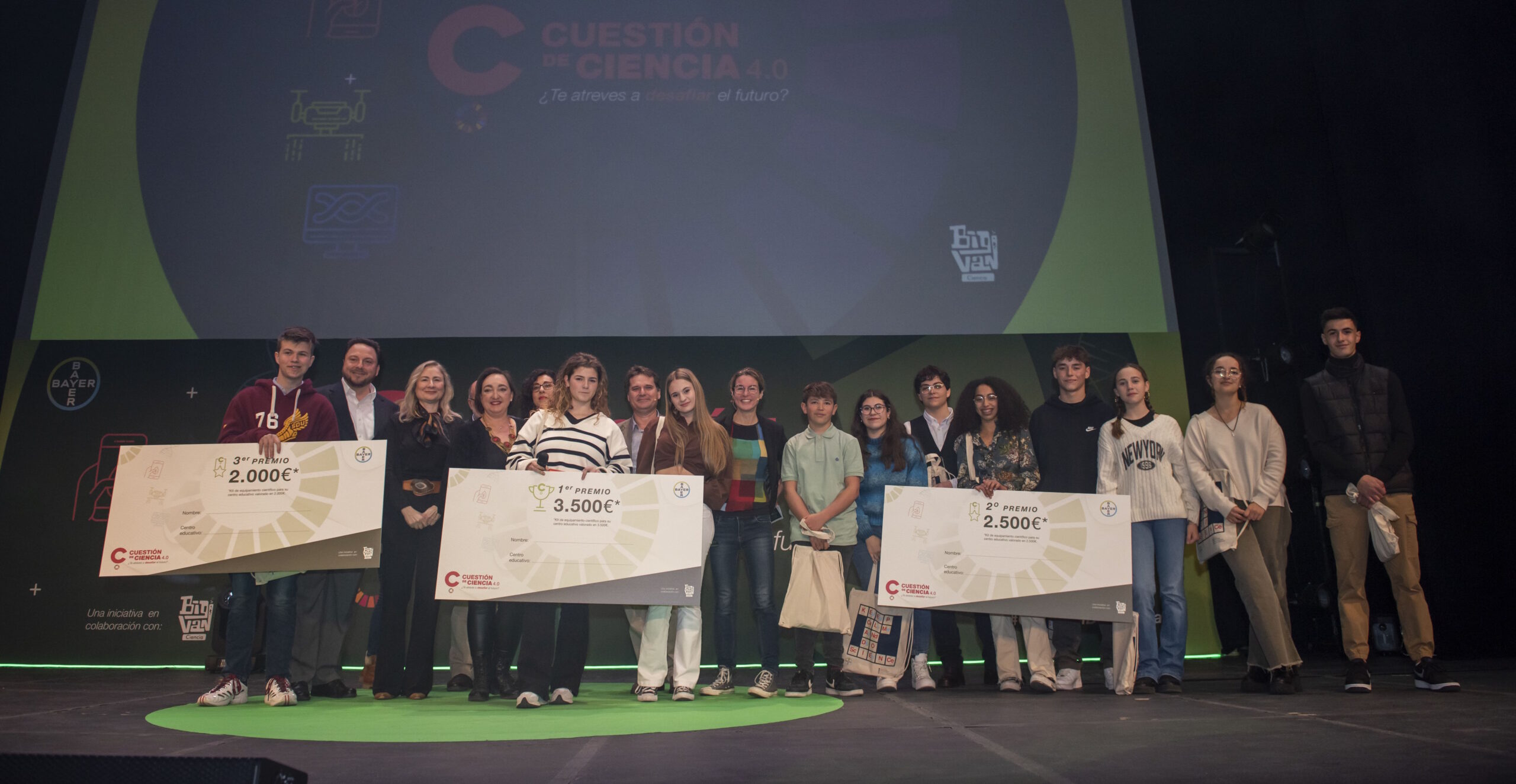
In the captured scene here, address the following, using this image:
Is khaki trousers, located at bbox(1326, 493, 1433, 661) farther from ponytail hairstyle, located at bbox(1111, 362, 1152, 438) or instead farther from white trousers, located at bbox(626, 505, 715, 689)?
white trousers, located at bbox(626, 505, 715, 689)

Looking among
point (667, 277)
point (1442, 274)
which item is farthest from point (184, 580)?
point (1442, 274)

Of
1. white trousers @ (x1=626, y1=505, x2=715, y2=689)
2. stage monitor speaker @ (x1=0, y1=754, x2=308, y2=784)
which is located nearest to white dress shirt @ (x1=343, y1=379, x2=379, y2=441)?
white trousers @ (x1=626, y1=505, x2=715, y2=689)

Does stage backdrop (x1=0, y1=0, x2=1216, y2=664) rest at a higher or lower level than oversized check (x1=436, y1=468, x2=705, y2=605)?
higher

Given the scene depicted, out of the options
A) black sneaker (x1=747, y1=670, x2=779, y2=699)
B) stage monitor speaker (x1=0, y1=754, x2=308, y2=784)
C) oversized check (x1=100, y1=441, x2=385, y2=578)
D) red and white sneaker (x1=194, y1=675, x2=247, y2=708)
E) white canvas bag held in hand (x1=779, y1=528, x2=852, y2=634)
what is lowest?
red and white sneaker (x1=194, y1=675, x2=247, y2=708)

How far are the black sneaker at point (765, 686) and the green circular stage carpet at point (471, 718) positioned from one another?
0.04 metres

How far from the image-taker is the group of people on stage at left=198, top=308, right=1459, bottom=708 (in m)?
3.64

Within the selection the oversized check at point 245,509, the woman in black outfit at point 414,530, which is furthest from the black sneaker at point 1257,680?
A: the oversized check at point 245,509

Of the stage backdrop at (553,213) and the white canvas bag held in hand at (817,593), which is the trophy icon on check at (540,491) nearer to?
the white canvas bag held in hand at (817,593)

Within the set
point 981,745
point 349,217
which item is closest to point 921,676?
point 981,745

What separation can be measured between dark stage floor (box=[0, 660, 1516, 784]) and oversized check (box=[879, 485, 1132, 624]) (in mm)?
403

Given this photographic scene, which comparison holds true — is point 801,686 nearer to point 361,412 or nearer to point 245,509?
point 361,412

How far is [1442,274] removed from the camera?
4.67 m

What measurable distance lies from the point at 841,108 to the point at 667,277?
54.5 inches

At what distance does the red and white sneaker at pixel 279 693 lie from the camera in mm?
3445
